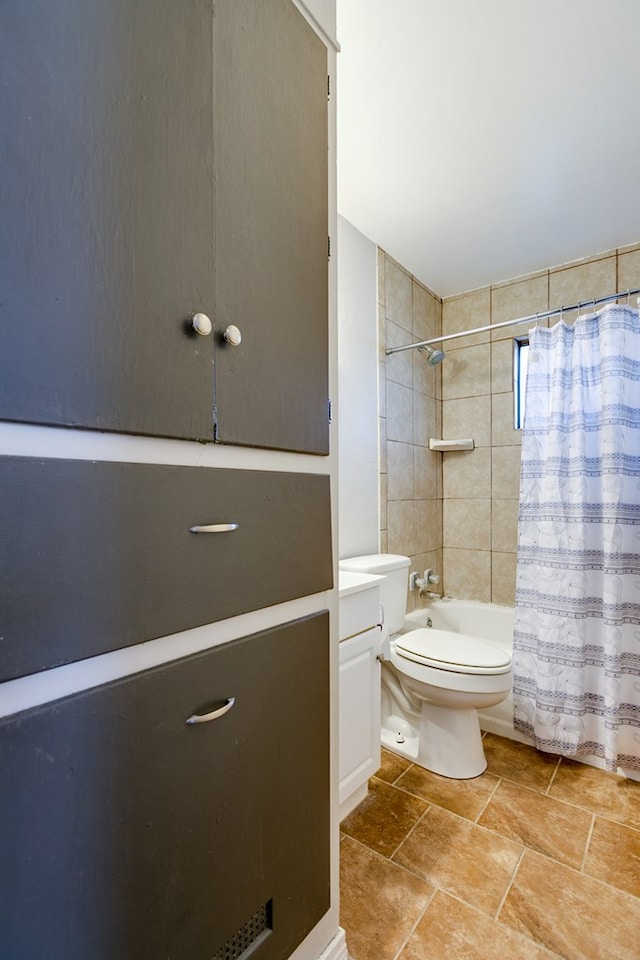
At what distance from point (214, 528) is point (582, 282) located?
2506mm

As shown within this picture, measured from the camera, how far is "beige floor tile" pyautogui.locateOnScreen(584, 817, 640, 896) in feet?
4.05

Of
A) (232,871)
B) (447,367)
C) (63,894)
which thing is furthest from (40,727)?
(447,367)

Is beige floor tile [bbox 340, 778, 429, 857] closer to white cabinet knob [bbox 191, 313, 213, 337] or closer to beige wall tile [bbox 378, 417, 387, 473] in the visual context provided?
beige wall tile [bbox 378, 417, 387, 473]

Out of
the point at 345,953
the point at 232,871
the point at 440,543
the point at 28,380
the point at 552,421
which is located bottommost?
the point at 345,953

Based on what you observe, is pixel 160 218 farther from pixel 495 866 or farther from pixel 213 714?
pixel 495 866

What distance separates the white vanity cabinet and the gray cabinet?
73 centimetres

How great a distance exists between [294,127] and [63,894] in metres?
1.23

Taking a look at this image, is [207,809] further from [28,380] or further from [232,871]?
[28,380]

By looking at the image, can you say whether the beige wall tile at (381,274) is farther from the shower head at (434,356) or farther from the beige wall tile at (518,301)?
the beige wall tile at (518,301)

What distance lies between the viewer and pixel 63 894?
50 cm

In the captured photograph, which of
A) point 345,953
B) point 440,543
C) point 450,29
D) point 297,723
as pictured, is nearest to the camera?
point 297,723

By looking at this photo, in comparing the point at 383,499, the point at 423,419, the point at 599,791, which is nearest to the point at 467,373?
the point at 423,419

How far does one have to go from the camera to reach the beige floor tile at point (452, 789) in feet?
5.04

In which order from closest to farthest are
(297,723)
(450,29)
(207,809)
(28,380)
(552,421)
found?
(28,380) → (207,809) → (297,723) → (450,29) → (552,421)
